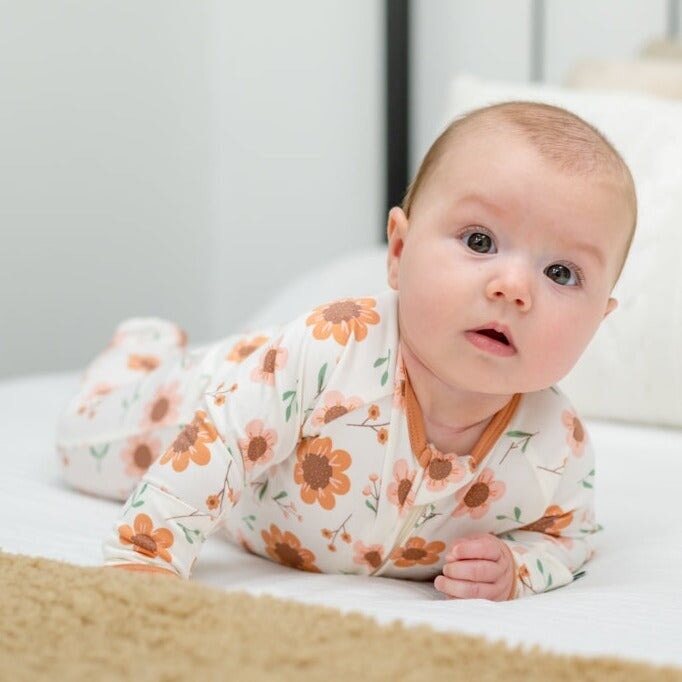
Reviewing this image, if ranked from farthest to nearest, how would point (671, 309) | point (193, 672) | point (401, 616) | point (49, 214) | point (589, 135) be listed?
point (49, 214)
point (671, 309)
point (589, 135)
point (401, 616)
point (193, 672)

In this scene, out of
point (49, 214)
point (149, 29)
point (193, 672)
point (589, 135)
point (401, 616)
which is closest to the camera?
point (193, 672)

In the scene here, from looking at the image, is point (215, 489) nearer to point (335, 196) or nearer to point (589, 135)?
point (589, 135)

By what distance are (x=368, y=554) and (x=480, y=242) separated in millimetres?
300

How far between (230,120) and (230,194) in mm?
178

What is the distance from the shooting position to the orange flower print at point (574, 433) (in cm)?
105

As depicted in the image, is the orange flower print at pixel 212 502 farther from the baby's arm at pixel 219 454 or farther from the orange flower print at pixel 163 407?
the orange flower print at pixel 163 407

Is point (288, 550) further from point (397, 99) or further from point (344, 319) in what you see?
point (397, 99)

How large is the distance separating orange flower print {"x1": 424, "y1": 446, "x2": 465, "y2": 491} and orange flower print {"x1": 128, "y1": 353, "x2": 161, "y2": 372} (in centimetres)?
63

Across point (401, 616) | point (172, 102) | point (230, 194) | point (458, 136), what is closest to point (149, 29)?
point (172, 102)

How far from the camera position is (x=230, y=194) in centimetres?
280

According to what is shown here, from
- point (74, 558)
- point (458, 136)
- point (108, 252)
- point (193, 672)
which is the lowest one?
point (108, 252)

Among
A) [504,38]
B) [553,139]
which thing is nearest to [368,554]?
[553,139]

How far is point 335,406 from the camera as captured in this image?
0.99m

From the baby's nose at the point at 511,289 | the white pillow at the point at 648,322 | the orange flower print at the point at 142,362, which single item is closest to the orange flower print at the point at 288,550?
the baby's nose at the point at 511,289
